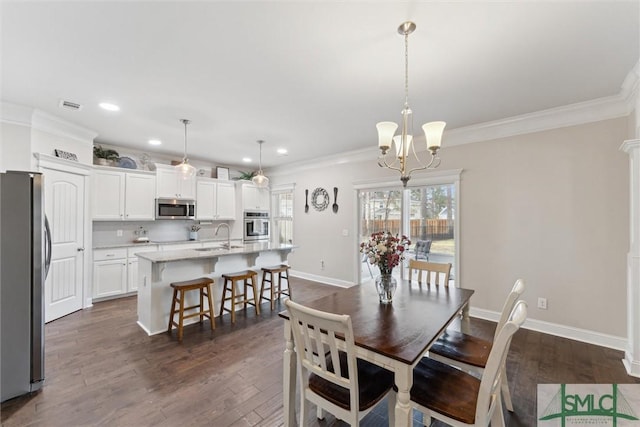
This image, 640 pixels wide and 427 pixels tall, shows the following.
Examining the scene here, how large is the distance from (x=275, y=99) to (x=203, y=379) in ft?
9.14

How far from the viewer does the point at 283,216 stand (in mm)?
6750

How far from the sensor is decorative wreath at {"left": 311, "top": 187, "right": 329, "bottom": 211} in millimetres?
5652

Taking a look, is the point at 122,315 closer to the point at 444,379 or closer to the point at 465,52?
the point at 444,379

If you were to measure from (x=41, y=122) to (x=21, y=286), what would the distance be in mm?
2461

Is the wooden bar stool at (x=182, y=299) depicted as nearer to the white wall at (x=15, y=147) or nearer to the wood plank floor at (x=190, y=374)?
the wood plank floor at (x=190, y=374)

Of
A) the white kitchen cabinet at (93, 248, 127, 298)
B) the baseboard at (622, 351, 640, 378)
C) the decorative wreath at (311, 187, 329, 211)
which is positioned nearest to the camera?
the baseboard at (622, 351, 640, 378)

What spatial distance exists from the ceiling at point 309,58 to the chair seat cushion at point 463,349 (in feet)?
7.11

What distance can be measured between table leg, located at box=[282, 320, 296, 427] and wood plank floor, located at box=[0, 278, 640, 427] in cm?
22

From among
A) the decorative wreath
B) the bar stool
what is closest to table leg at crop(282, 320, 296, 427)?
the bar stool

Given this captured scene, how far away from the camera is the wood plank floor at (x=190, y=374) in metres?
1.88

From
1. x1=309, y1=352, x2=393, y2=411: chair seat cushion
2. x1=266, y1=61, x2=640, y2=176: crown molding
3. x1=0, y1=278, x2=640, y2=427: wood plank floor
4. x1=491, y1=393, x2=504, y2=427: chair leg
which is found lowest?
x1=0, y1=278, x2=640, y2=427: wood plank floor

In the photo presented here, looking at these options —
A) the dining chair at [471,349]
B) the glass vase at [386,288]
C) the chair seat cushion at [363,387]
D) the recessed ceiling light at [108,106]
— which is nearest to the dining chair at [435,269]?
the dining chair at [471,349]

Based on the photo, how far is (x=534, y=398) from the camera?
206 cm

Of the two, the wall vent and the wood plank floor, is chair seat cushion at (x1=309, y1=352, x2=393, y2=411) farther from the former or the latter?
the wall vent
